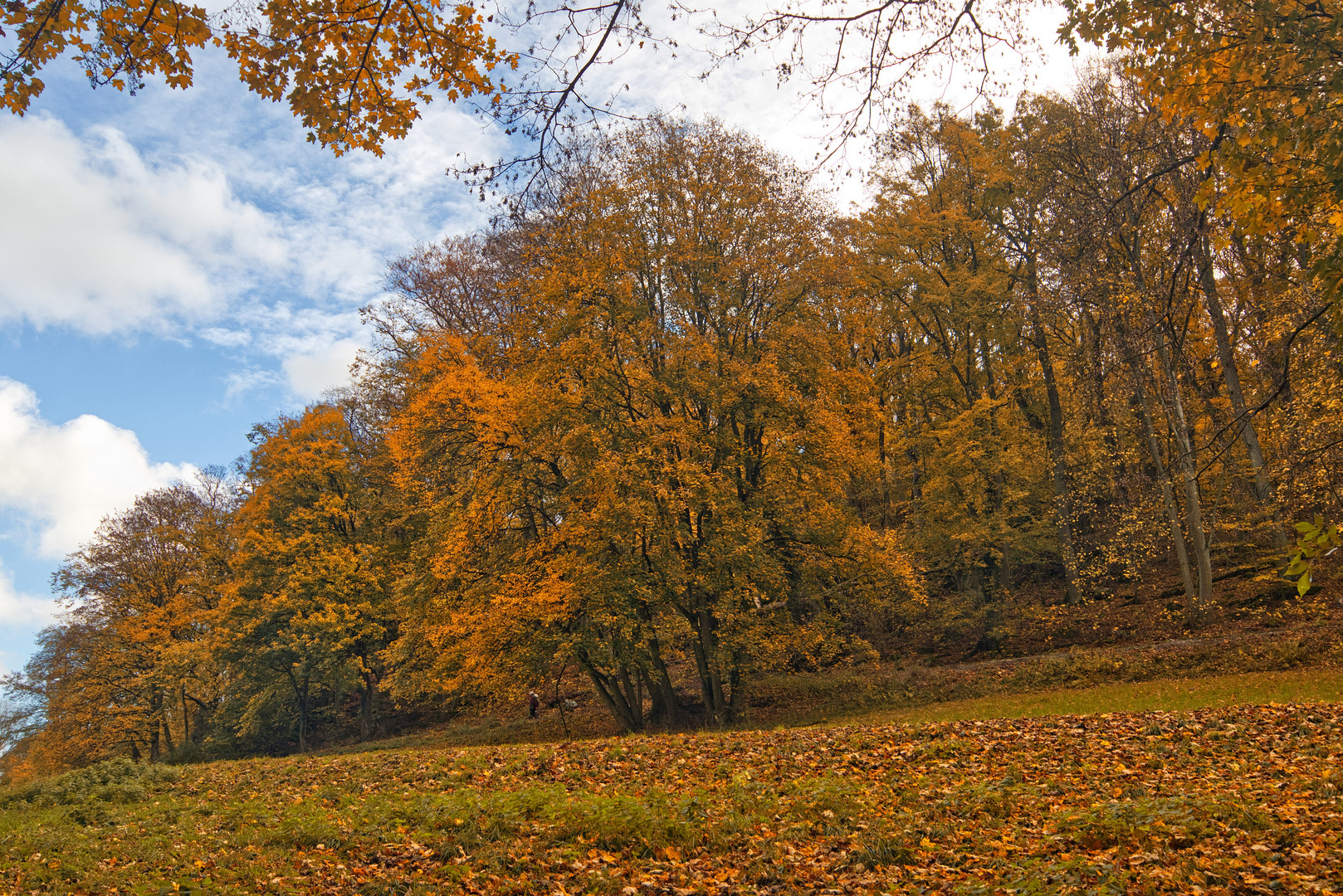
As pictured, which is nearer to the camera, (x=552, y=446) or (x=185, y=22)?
(x=185, y=22)

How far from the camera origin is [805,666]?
21.7 m

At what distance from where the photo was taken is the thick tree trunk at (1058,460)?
20016mm

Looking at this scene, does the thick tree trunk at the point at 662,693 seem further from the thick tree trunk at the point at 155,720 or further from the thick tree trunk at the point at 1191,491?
the thick tree trunk at the point at 155,720

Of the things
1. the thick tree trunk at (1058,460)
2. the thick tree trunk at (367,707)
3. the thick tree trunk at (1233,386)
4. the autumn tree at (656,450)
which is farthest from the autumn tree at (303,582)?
the thick tree trunk at (1233,386)

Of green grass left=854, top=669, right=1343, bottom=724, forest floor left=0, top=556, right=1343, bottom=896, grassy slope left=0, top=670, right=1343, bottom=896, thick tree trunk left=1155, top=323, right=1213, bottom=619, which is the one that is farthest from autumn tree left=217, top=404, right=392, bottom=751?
thick tree trunk left=1155, top=323, right=1213, bottom=619

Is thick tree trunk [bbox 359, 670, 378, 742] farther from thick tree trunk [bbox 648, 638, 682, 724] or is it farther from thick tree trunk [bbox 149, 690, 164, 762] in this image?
thick tree trunk [bbox 648, 638, 682, 724]

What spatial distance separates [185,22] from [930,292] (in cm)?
2154

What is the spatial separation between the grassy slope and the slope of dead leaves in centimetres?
2

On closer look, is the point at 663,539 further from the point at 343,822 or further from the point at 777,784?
the point at 343,822

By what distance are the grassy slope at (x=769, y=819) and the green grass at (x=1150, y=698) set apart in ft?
8.41

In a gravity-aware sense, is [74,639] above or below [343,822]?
above

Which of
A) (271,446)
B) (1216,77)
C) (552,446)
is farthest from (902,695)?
(271,446)

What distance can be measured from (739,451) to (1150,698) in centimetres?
896

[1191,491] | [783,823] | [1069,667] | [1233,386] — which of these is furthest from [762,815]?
[1233,386]
